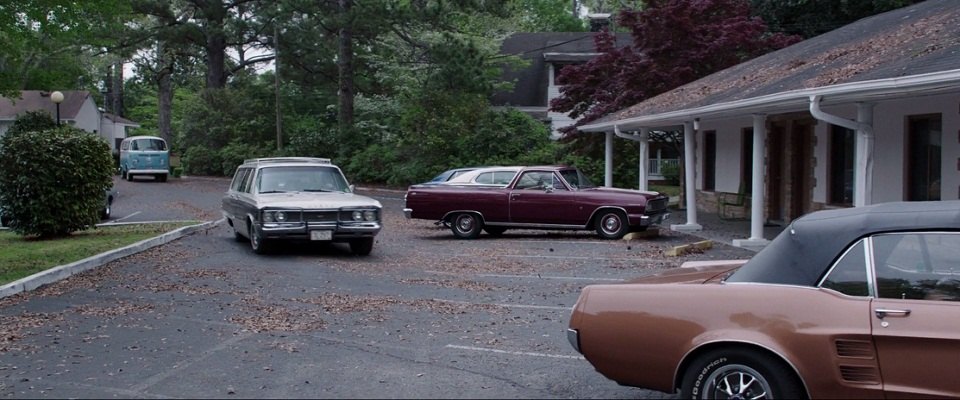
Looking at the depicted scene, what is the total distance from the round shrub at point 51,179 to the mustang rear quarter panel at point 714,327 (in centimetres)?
1370

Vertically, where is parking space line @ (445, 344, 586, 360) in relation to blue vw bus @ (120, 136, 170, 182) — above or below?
below

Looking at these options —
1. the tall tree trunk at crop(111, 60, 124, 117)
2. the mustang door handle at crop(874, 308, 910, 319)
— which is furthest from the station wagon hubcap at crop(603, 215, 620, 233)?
the tall tree trunk at crop(111, 60, 124, 117)

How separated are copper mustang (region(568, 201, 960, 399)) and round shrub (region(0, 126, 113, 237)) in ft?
45.5

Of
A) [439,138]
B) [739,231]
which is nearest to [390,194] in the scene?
[439,138]

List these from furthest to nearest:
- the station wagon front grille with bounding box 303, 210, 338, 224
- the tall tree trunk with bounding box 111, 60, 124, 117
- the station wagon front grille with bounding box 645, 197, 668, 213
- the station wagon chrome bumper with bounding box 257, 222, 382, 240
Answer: the tall tree trunk with bounding box 111, 60, 124, 117, the station wagon front grille with bounding box 645, 197, 668, 213, the station wagon front grille with bounding box 303, 210, 338, 224, the station wagon chrome bumper with bounding box 257, 222, 382, 240

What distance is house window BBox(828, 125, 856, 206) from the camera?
57.6 feet

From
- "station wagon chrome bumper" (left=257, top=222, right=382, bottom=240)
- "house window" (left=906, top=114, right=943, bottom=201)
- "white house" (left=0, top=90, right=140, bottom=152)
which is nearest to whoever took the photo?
"station wagon chrome bumper" (left=257, top=222, right=382, bottom=240)

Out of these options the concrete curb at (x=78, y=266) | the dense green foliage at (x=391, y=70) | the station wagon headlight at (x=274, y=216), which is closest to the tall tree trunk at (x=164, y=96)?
the dense green foliage at (x=391, y=70)

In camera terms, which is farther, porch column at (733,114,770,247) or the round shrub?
the round shrub

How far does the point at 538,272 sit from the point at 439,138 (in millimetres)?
21589

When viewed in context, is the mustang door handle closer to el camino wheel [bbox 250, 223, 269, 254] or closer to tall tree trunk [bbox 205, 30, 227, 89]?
el camino wheel [bbox 250, 223, 269, 254]

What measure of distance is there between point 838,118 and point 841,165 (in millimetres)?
5437

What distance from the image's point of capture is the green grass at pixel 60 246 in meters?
13.0

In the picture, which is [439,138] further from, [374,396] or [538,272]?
[374,396]
